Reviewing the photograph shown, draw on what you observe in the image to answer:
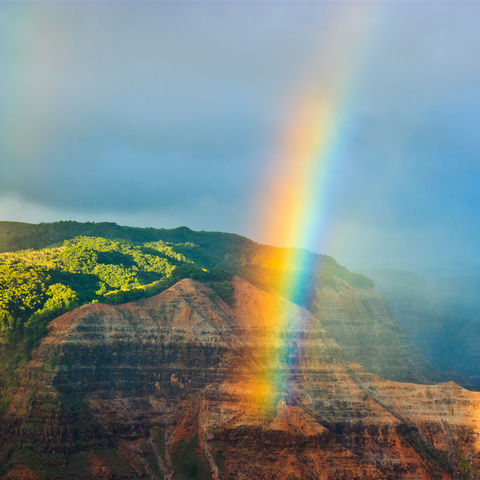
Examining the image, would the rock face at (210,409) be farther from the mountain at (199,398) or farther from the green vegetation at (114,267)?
the green vegetation at (114,267)

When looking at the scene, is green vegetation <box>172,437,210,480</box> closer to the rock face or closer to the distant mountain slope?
the rock face

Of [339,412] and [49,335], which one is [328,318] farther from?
[49,335]

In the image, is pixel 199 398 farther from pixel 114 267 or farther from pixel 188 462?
pixel 114 267

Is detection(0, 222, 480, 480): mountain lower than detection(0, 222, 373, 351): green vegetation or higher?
lower

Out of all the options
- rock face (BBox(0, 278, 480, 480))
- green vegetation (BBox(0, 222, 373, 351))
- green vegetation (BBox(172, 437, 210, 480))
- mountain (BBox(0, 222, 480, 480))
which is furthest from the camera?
green vegetation (BBox(0, 222, 373, 351))

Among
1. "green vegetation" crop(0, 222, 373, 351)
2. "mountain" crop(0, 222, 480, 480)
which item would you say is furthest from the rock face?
"green vegetation" crop(0, 222, 373, 351)

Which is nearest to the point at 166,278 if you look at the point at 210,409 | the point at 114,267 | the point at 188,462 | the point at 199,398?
the point at 199,398

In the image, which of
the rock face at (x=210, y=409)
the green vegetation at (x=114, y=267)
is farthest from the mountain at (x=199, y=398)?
the green vegetation at (x=114, y=267)

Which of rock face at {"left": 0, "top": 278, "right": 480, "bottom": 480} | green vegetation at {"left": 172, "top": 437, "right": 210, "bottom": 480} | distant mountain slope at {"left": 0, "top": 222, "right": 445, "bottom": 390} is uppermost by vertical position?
distant mountain slope at {"left": 0, "top": 222, "right": 445, "bottom": 390}

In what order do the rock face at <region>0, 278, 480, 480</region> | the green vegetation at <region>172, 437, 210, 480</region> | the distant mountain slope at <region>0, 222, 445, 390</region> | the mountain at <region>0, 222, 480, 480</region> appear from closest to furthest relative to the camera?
the green vegetation at <region>172, 437, 210, 480</region> → the rock face at <region>0, 278, 480, 480</region> → the mountain at <region>0, 222, 480, 480</region> → the distant mountain slope at <region>0, 222, 445, 390</region>
